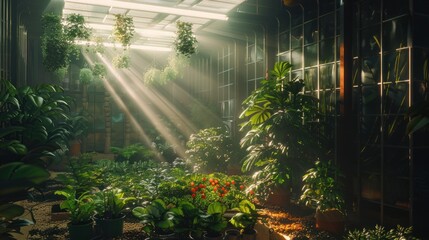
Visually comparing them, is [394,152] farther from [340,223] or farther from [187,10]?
[187,10]

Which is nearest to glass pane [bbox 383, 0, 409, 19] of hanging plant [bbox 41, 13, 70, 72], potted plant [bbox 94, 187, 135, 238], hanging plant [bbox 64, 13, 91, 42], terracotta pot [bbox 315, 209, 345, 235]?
terracotta pot [bbox 315, 209, 345, 235]

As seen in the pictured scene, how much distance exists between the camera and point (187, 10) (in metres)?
7.61

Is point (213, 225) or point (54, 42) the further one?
point (54, 42)

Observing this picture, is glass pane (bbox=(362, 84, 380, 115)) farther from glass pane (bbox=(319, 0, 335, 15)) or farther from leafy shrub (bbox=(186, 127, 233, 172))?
leafy shrub (bbox=(186, 127, 233, 172))

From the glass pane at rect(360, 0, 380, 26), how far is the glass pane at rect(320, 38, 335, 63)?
2.49ft

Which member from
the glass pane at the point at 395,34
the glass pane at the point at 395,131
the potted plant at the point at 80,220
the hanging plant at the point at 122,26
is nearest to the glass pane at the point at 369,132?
the glass pane at the point at 395,131

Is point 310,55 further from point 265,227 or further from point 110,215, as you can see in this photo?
point 110,215

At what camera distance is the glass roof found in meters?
7.19

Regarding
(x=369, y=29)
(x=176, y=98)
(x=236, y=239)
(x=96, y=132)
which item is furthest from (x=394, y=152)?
(x=96, y=132)

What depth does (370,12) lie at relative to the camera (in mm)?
5242

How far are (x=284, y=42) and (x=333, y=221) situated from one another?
171 inches

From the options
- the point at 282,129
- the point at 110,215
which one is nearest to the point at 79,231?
the point at 110,215

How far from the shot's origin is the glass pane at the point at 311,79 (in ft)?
21.3

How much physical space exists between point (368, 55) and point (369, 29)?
1.38 ft
